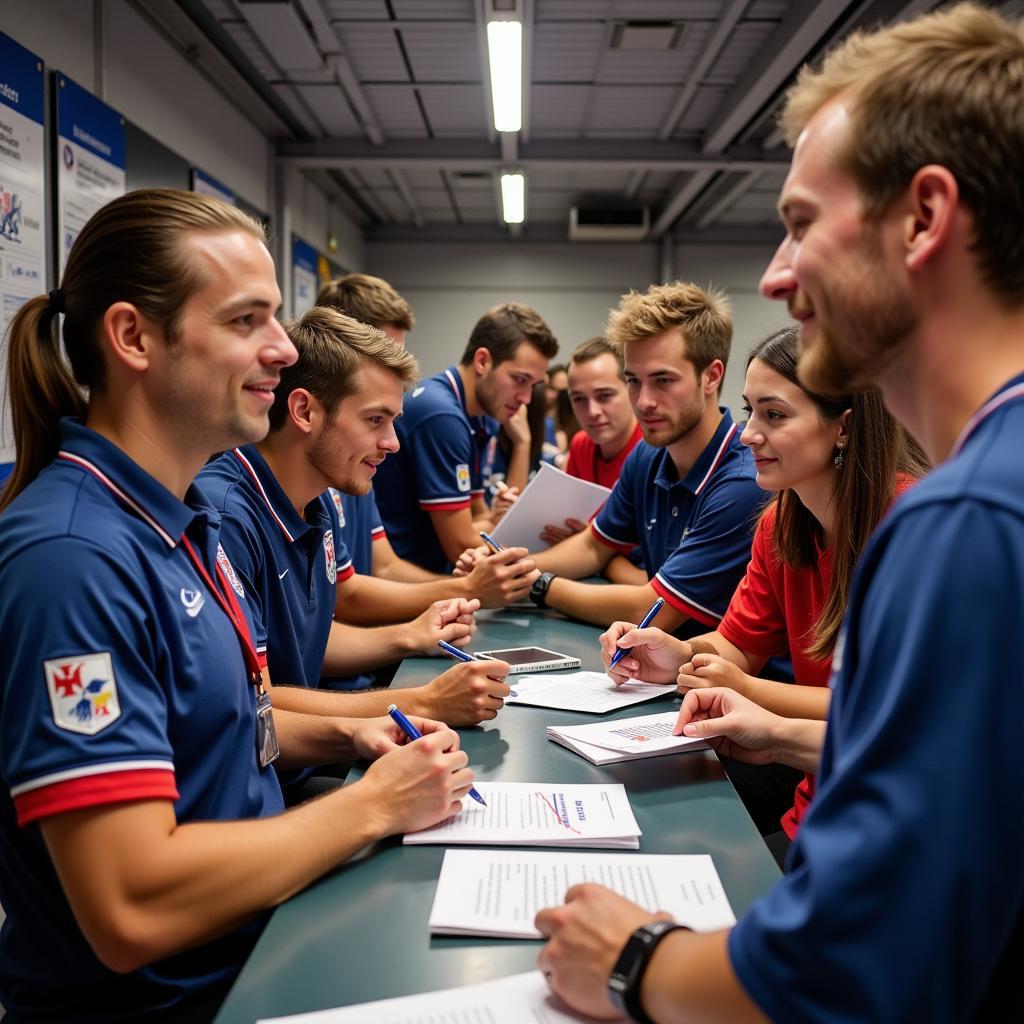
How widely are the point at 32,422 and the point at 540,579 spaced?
1633 mm

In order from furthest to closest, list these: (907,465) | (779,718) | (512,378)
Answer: (512,378) < (907,465) < (779,718)

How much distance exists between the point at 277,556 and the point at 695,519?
117 cm

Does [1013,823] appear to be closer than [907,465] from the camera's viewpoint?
Yes

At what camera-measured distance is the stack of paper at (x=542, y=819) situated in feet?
3.55

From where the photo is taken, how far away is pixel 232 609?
1189mm

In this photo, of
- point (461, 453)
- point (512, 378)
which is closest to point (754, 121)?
point (512, 378)

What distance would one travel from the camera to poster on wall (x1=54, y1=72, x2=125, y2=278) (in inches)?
121

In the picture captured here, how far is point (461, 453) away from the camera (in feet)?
9.75

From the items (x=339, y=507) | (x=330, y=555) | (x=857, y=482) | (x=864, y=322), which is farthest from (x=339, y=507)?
(x=864, y=322)

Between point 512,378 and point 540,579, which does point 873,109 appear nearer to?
point 540,579

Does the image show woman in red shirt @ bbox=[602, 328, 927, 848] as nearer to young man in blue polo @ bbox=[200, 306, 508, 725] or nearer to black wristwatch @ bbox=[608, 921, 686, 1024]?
young man in blue polo @ bbox=[200, 306, 508, 725]

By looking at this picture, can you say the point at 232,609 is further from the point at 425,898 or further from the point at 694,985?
the point at 694,985

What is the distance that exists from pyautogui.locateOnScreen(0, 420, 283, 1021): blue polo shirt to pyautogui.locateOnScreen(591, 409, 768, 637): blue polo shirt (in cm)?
127

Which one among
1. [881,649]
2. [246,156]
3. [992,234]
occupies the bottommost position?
[881,649]
